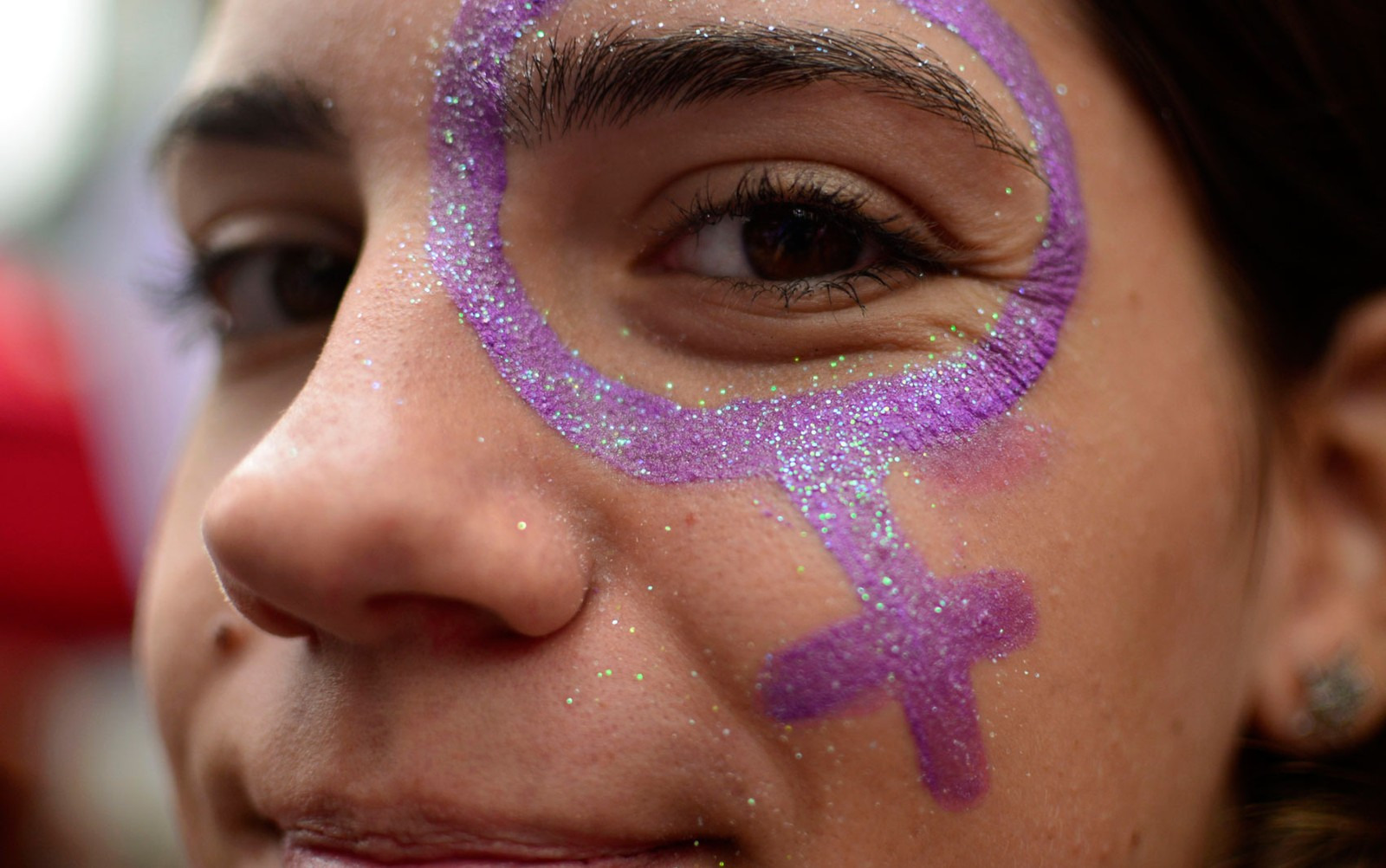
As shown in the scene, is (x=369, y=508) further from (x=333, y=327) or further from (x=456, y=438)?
(x=333, y=327)

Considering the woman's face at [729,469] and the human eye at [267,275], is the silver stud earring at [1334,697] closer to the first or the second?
the woman's face at [729,469]

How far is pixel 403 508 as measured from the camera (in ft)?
2.57

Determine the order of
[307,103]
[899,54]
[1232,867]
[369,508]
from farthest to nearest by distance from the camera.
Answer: [1232,867]
[307,103]
[899,54]
[369,508]

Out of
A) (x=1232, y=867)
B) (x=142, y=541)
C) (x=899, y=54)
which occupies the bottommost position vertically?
(x=1232, y=867)

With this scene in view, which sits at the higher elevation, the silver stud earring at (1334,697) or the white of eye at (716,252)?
the white of eye at (716,252)

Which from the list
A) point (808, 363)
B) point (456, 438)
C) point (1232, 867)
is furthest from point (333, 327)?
point (1232, 867)

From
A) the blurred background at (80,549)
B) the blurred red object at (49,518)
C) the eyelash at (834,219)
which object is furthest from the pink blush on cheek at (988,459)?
the blurred red object at (49,518)

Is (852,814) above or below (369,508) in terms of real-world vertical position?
below

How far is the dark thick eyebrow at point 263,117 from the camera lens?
1.01 meters

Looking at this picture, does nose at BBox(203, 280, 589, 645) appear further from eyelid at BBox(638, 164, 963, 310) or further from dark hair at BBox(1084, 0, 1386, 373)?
dark hair at BBox(1084, 0, 1386, 373)

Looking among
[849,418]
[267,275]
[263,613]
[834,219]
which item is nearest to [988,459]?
[849,418]

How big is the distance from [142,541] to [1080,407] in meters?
2.68

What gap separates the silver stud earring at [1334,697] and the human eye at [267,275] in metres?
1.08

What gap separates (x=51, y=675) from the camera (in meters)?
2.69
